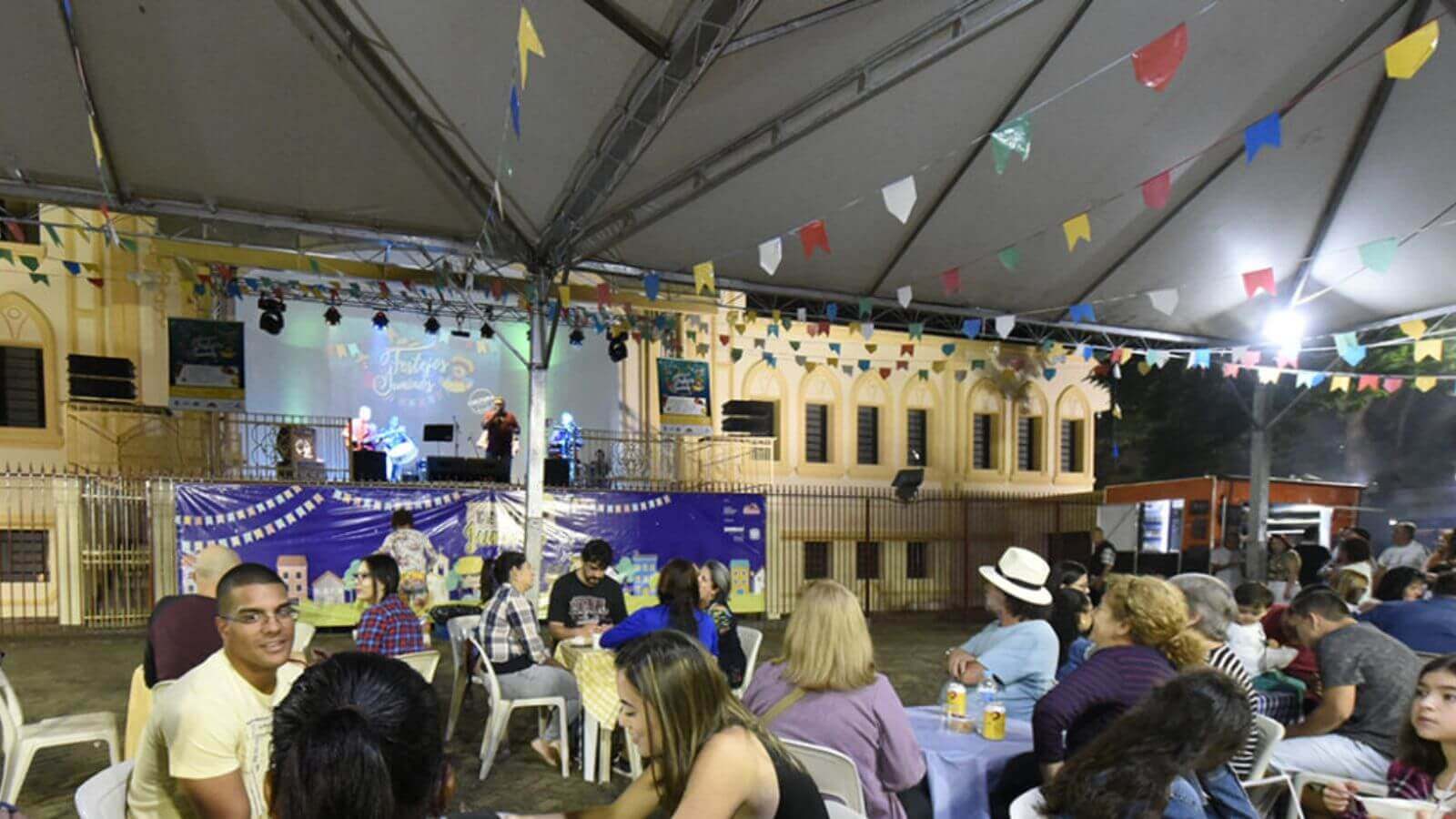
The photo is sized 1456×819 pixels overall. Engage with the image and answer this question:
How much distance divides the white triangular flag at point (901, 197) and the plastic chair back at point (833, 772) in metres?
3.95

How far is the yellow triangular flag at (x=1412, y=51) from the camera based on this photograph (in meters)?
3.60

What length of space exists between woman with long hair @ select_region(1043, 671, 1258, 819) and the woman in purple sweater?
46 cm

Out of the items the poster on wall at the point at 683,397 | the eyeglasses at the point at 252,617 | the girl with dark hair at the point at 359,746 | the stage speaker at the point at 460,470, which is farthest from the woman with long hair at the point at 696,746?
the stage speaker at the point at 460,470

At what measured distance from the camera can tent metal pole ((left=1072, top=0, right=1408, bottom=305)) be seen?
594 centimetres

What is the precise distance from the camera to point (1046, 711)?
9.35ft

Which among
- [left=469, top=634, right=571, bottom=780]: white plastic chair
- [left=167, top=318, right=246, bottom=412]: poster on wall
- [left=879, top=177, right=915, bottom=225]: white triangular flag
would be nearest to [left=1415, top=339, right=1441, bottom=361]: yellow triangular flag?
[left=879, top=177, right=915, bottom=225]: white triangular flag

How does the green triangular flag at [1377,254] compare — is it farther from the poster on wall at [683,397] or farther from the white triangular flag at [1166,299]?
the poster on wall at [683,397]

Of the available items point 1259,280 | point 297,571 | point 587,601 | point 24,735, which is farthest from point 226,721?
point 297,571

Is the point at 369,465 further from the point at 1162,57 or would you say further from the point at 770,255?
the point at 1162,57

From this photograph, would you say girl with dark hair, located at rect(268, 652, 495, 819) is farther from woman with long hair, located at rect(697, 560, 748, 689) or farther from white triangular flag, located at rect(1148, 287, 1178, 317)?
white triangular flag, located at rect(1148, 287, 1178, 317)

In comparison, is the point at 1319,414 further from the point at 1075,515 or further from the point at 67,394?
the point at 67,394

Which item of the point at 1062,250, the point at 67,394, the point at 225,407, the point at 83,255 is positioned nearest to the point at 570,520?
the point at 225,407

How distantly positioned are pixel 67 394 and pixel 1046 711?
1509 cm

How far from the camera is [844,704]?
291 centimetres
